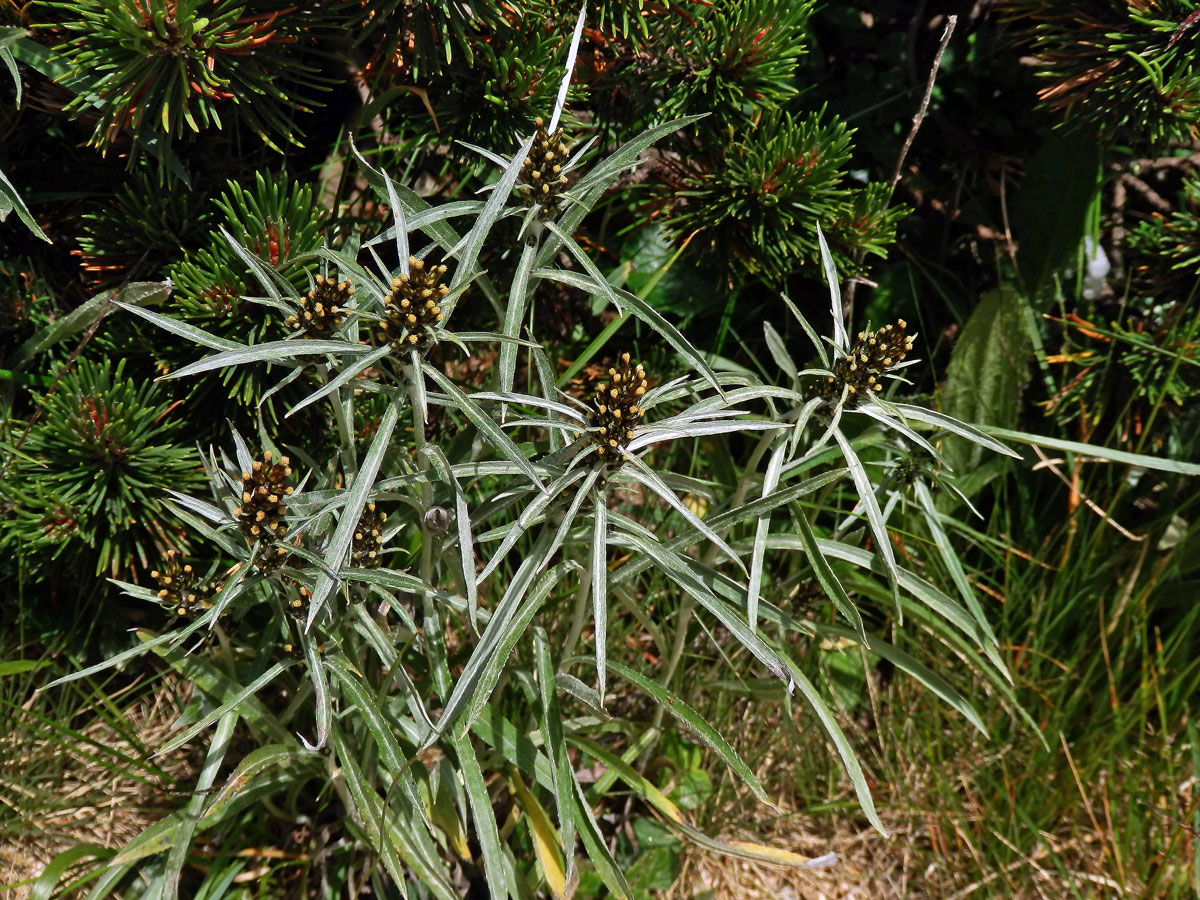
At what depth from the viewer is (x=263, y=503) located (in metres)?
0.87

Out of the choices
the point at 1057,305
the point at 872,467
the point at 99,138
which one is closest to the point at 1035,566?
the point at 872,467

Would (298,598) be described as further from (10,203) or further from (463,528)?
(10,203)

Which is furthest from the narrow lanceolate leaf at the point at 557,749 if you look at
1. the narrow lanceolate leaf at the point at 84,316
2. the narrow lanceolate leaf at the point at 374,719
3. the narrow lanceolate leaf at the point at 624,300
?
the narrow lanceolate leaf at the point at 84,316

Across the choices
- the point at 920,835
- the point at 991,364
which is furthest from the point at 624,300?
the point at 920,835

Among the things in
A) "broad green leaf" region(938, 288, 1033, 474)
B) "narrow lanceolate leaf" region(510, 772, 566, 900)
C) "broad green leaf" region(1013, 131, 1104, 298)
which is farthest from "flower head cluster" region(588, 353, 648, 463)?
"broad green leaf" region(1013, 131, 1104, 298)

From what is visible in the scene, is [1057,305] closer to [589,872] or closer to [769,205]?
[769,205]

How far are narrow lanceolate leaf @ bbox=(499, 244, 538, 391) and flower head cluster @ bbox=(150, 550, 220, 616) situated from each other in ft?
1.23

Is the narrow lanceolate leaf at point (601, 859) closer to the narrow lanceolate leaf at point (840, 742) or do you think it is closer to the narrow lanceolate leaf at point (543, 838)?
the narrow lanceolate leaf at point (543, 838)

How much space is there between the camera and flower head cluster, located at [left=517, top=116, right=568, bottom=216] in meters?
0.95

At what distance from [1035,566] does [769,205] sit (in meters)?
0.79

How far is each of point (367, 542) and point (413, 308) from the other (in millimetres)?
296

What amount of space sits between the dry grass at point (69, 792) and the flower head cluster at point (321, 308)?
64cm

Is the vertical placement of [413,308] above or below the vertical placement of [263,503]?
above

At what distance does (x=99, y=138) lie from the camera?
3.68ft
